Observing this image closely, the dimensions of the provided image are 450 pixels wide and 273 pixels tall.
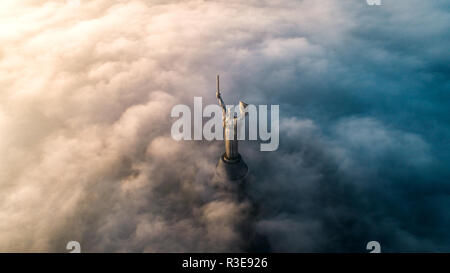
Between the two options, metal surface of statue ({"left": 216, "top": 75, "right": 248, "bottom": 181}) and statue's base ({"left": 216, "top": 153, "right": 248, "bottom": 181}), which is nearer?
metal surface of statue ({"left": 216, "top": 75, "right": 248, "bottom": 181})

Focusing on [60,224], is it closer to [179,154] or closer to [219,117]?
[179,154]

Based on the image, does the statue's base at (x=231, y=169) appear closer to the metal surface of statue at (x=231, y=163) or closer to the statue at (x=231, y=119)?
the metal surface of statue at (x=231, y=163)

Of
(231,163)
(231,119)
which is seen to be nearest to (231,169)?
(231,163)

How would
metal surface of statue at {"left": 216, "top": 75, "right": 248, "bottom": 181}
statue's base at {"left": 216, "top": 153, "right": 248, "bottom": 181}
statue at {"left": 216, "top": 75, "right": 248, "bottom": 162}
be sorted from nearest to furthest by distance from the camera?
statue at {"left": 216, "top": 75, "right": 248, "bottom": 162}
metal surface of statue at {"left": 216, "top": 75, "right": 248, "bottom": 181}
statue's base at {"left": 216, "top": 153, "right": 248, "bottom": 181}

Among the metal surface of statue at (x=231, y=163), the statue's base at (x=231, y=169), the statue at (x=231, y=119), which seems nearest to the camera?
the statue at (x=231, y=119)

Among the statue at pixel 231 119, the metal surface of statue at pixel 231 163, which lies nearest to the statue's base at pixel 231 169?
the metal surface of statue at pixel 231 163

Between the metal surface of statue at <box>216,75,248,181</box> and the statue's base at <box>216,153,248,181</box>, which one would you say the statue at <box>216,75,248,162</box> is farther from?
the statue's base at <box>216,153,248,181</box>

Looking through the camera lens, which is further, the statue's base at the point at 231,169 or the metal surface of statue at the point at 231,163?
the statue's base at the point at 231,169

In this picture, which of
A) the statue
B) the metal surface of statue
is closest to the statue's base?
the metal surface of statue

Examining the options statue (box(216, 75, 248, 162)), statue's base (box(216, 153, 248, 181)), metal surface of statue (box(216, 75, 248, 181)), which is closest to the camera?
statue (box(216, 75, 248, 162))
